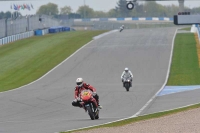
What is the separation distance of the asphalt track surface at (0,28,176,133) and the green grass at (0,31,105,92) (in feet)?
4.16

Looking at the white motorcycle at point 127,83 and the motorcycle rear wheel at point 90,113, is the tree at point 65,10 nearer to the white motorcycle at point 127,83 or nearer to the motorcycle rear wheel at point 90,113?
the white motorcycle at point 127,83

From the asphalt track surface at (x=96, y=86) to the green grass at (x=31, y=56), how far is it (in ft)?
4.16

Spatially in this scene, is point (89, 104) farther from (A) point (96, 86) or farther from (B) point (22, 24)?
(B) point (22, 24)

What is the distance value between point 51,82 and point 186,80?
858 cm

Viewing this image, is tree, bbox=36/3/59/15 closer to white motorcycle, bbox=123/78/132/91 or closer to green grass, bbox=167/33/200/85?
green grass, bbox=167/33/200/85

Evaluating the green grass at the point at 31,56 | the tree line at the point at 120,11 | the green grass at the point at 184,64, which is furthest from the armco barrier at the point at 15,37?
the tree line at the point at 120,11

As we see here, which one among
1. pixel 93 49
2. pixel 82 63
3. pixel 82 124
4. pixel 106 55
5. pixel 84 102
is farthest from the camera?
pixel 93 49

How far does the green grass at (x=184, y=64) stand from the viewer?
3732 centimetres

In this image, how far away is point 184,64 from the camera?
44562mm

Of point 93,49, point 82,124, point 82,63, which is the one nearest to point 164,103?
point 82,124

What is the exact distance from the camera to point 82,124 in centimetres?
1680

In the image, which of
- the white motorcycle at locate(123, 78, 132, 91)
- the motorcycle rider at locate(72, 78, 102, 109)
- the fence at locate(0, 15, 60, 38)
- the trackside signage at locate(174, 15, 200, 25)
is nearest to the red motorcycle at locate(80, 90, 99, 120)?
the motorcycle rider at locate(72, 78, 102, 109)

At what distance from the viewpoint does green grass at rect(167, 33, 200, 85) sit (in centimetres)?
3732

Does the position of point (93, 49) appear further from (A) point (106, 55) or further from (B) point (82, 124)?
(B) point (82, 124)
